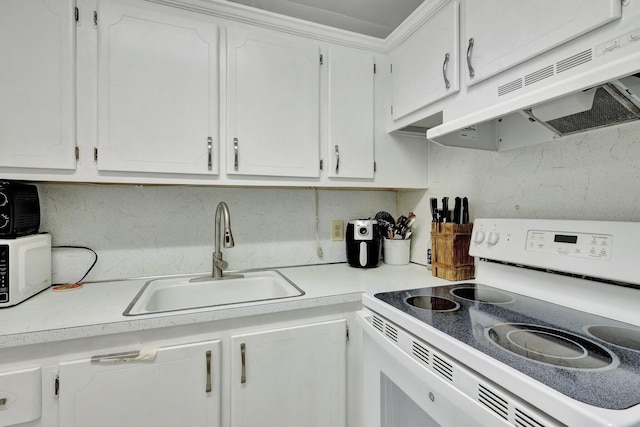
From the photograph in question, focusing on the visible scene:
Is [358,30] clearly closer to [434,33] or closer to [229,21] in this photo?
[434,33]

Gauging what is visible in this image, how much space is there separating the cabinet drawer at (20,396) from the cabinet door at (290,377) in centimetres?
54

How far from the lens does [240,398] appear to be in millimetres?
1071

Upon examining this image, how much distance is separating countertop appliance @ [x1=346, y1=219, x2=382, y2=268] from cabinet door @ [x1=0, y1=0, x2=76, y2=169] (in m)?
1.28

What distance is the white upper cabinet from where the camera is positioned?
0.79 meters

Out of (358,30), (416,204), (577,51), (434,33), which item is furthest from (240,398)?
(358,30)

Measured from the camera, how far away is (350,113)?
5.12ft

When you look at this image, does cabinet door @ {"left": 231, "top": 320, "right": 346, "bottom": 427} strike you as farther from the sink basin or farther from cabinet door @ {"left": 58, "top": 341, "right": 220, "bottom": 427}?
the sink basin

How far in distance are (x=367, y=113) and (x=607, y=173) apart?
3.30 ft

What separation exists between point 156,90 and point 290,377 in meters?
1.25

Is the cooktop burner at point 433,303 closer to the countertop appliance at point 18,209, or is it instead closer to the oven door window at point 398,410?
the oven door window at point 398,410

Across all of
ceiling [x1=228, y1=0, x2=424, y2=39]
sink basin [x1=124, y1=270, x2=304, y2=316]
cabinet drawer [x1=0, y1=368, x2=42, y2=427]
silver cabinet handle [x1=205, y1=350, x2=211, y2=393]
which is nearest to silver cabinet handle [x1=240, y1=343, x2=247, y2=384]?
silver cabinet handle [x1=205, y1=350, x2=211, y2=393]

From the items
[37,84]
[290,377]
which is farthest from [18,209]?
[290,377]

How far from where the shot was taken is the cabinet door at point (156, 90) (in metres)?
1.17

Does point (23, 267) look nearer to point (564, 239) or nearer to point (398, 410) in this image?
point (398, 410)
